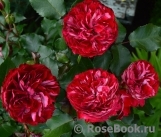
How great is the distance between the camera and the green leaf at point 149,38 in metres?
0.84

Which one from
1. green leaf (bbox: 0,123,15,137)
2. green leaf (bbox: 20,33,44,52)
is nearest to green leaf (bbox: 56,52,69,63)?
green leaf (bbox: 20,33,44,52)

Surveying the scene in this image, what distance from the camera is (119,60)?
2.75 ft

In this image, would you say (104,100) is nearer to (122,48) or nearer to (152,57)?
(122,48)

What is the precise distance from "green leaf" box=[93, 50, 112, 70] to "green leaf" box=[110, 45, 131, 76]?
0.04 ft

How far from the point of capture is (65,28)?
0.71m

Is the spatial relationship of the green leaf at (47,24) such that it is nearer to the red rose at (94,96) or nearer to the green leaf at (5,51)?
the green leaf at (5,51)

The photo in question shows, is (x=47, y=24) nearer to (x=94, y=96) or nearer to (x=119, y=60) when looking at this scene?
(x=119, y=60)

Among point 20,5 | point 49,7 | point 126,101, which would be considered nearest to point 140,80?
point 126,101

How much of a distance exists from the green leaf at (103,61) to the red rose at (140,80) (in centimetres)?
6

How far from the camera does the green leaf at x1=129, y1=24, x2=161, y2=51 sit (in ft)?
2.76

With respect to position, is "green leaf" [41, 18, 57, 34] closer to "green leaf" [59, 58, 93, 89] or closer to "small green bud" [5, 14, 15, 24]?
"small green bud" [5, 14, 15, 24]

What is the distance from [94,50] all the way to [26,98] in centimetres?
17

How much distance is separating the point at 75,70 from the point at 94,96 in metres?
0.13

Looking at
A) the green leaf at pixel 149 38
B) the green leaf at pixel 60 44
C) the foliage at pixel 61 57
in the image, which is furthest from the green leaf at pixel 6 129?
the green leaf at pixel 149 38
